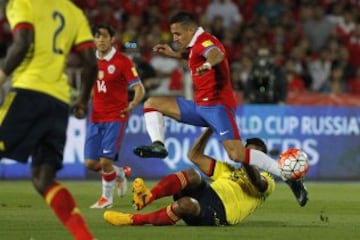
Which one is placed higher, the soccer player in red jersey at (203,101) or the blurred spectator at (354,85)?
the soccer player in red jersey at (203,101)

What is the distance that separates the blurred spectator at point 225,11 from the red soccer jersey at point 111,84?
32.3ft

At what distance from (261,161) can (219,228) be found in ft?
4.05

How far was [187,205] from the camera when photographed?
1003cm

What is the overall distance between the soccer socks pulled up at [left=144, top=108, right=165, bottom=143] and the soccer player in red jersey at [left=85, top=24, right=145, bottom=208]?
1.43 meters

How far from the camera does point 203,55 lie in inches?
455

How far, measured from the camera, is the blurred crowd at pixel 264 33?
21828 mm

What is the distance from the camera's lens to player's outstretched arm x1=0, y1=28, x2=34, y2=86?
8.05 meters

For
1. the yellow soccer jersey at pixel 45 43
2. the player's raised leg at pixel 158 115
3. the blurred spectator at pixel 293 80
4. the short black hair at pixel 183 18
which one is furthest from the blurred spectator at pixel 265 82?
the yellow soccer jersey at pixel 45 43

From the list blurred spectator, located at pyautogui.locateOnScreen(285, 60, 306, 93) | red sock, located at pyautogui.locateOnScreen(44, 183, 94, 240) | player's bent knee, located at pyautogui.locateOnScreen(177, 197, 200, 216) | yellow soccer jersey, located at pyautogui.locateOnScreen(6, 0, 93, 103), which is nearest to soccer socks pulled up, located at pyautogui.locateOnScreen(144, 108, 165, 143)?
player's bent knee, located at pyautogui.locateOnScreen(177, 197, 200, 216)

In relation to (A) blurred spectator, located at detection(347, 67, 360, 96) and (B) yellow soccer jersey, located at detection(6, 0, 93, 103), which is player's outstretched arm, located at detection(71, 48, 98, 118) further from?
(A) blurred spectator, located at detection(347, 67, 360, 96)

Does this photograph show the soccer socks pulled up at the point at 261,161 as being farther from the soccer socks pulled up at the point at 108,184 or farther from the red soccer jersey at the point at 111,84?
the red soccer jersey at the point at 111,84

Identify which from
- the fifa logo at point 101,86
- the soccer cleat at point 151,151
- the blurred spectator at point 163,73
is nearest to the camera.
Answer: the soccer cleat at point 151,151

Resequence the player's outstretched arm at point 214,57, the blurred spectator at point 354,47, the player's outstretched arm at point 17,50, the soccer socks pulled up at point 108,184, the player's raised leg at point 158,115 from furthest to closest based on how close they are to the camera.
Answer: the blurred spectator at point 354,47 < the soccer socks pulled up at point 108,184 < the player's raised leg at point 158,115 < the player's outstretched arm at point 214,57 < the player's outstretched arm at point 17,50

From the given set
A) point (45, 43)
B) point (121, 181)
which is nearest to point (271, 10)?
point (121, 181)
